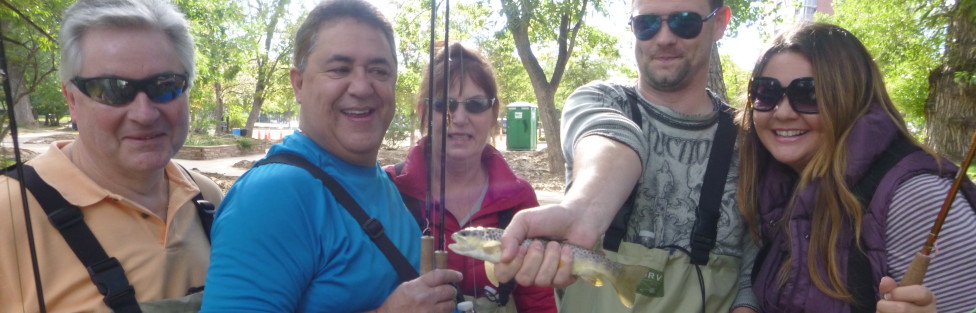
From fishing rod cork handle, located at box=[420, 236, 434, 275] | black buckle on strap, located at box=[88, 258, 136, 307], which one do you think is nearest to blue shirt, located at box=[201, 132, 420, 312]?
fishing rod cork handle, located at box=[420, 236, 434, 275]

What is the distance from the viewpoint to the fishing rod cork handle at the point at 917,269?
165 cm

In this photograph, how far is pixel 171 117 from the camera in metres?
2.21

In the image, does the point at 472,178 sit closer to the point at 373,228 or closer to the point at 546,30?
the point at 373,228

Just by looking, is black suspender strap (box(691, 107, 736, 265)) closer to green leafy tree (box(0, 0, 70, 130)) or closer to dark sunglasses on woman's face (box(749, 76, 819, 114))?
dark sunglasses on woman's face (box(749, 76, 819, 114))

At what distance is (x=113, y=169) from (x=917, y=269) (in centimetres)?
249

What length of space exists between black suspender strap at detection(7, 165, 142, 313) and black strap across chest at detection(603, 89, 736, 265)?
1.59 m

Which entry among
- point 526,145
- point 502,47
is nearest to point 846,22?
point 526,145

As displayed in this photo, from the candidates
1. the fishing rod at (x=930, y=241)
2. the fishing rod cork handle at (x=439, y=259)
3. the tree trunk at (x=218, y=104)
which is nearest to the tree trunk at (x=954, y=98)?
the fishing rod at (x=930, y=241)

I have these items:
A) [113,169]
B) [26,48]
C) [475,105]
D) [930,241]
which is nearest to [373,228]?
[113,169]

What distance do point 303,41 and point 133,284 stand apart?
37.2 inches

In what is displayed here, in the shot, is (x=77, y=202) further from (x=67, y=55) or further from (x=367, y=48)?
(x=367, y=48)

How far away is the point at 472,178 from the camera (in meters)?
3.10

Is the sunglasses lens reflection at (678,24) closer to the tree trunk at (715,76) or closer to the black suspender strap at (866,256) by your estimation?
the black suspender strap at (866,256)

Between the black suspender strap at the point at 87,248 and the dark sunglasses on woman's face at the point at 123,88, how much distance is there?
32 centimetres
